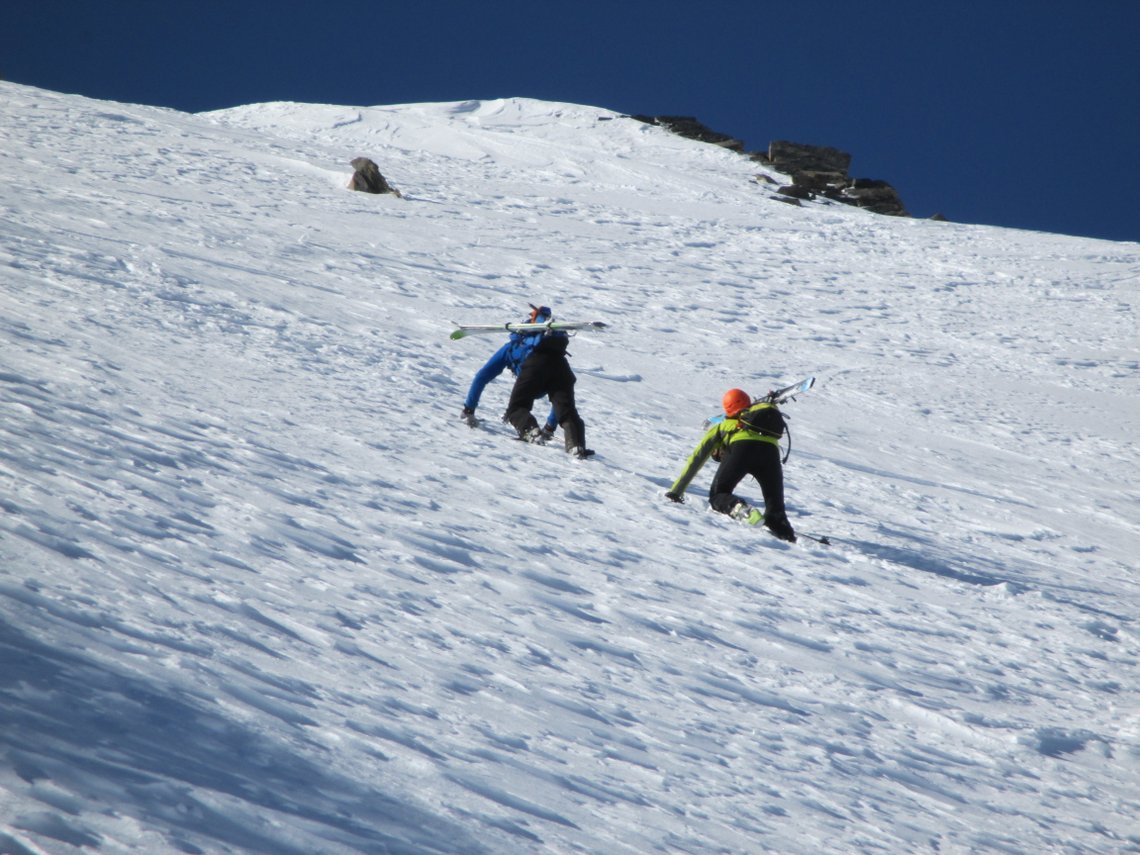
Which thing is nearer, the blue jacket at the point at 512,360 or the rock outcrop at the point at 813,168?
the blue jacket at the point at 512,360

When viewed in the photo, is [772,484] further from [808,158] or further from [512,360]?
[808,158]

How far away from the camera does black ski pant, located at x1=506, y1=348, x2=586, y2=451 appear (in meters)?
8.06

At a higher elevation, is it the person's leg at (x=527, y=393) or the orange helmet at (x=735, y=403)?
the orange helmet at (x=735, y=403)

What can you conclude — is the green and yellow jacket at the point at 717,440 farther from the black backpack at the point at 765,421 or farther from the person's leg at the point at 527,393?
the person's leg at the point at 527,393

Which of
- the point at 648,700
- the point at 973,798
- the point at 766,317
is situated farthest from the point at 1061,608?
the point at 766,317

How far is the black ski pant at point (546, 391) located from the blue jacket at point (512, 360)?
4.8 inches

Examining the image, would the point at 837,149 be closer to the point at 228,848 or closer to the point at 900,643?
the point at 900,643

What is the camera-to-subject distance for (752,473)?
706 cm

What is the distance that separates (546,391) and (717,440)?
1737 mm

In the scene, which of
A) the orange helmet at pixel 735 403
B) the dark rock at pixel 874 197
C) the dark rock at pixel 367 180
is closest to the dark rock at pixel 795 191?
the dark rock at pixel 874 197

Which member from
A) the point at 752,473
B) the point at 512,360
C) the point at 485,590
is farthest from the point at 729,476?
the point at 485,590

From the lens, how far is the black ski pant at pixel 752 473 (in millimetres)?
6891

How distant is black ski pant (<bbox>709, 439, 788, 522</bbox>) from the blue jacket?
1746 mm

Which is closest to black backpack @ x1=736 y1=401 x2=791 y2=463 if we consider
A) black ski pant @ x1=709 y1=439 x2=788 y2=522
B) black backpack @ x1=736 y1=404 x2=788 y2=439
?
black backpack @ x1=736 y1=404 x2=788 y2=439
